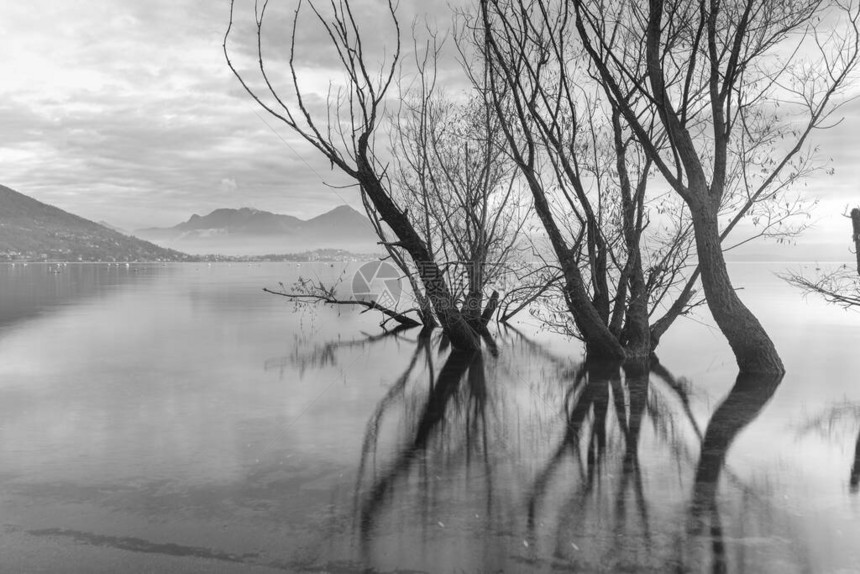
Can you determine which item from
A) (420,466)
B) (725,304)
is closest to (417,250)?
(725,304)

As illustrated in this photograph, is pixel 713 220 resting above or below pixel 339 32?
below

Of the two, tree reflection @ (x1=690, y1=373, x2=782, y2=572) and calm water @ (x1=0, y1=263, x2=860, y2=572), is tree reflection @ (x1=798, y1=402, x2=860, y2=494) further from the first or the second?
tree reflection @ (x1=690, y1=373, x2=782, y2=572)

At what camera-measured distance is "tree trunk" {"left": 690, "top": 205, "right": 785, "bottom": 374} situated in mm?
12594

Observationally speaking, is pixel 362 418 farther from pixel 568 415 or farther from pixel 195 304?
pixel 195 304

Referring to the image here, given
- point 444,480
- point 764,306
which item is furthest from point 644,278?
point 764,306

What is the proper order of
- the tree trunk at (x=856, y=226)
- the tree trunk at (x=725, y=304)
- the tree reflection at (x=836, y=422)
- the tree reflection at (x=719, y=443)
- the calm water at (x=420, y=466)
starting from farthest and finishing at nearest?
1. the tree trunk at (x=856, y=226)
2. the tree trunk at (x=725, y=304)
3. the tree reflection at (x=836, y=422)
4. the tree reflection at (x=719, y=443)
5. the calm water at (x=420, y=466)

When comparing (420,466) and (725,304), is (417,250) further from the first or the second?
(420,466)

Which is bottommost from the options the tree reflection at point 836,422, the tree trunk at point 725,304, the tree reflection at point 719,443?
the tree reflection at point 836,422

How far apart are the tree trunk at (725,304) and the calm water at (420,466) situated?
69 centimetres

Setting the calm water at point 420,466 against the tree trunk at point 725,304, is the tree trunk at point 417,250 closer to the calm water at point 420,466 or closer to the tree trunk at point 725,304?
the calm water at point 420,466

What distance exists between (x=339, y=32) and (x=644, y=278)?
25.7 ft

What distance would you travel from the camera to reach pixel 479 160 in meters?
17.7

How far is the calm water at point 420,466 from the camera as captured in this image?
481 cm

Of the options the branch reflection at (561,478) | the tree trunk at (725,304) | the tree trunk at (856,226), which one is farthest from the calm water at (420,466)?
the tree trunk at (856,226)
